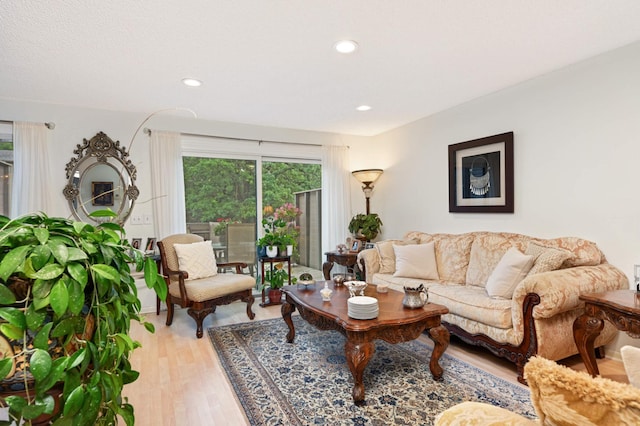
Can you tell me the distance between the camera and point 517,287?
245 cm

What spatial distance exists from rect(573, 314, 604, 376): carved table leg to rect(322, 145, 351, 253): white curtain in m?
3.26

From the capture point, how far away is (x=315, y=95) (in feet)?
11.8

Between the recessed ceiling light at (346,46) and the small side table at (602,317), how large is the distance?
2345 mm

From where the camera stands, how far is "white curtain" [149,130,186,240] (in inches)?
165

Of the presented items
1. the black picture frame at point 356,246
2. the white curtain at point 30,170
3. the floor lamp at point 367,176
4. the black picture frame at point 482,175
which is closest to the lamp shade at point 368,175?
the floor lamp at point 367,176

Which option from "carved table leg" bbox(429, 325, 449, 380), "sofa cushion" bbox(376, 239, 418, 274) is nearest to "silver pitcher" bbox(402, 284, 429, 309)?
"carved table leg" bbox(429, 325, 449, 380)

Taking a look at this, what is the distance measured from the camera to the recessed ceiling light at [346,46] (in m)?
2.47

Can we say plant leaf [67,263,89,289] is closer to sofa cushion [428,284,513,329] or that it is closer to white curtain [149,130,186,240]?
sofa cushion [428,284,513,329]

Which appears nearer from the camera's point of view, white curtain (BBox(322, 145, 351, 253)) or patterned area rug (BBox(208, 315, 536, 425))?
patterned area rug (BBox(208, 315, 536, 425))

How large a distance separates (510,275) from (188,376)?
8.50 ft

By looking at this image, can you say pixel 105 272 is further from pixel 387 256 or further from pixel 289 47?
pixel 387 256

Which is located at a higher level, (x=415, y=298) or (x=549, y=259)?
(x=549, y=259)

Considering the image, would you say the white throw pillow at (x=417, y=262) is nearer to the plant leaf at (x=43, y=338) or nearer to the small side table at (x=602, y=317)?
the small side table at (x=602, y=317)

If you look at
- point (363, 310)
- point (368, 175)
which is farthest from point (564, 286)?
point (368, 175)
